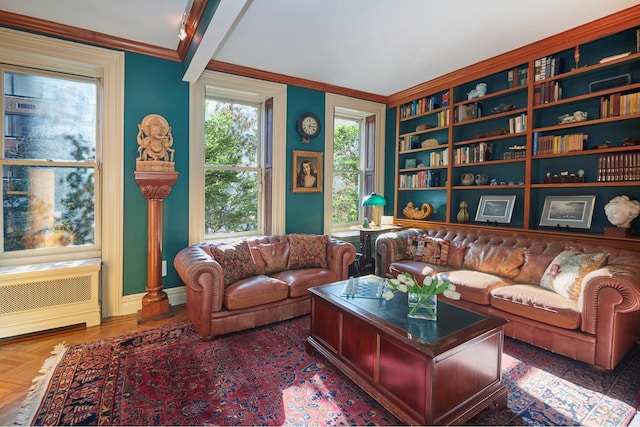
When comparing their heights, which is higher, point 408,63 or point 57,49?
point 408,63

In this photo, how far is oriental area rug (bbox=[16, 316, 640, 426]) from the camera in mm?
1789

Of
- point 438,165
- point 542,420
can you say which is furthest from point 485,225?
point 542,420

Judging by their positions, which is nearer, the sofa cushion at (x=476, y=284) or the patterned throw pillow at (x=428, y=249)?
the sofa cushion at (x=476, y=284)

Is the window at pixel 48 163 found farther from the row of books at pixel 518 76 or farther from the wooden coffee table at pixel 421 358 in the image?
the row of books at pixel 518 76

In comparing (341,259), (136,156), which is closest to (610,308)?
(341,259)

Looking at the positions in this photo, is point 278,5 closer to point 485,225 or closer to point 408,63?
point 408,63

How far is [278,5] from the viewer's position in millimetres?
2625

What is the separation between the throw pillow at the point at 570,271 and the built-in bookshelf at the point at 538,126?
72 centimetres

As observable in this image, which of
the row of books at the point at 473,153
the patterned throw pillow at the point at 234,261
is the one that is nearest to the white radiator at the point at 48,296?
the patterned throw pillow at the point at 234,261

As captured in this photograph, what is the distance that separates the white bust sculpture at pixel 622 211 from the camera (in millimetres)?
2816

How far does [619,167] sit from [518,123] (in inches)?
41.2

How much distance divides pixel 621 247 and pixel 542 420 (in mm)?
2058

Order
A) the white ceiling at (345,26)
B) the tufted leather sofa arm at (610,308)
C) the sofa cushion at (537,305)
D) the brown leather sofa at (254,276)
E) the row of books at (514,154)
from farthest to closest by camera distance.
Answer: the row of books at (514,154) → the brown leather sofa at (254,276) → the white ceiling at (345,26) → the sofa cushion at (537,305) → the tufted leather sofa arm at (610,308)

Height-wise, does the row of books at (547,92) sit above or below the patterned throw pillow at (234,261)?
above
